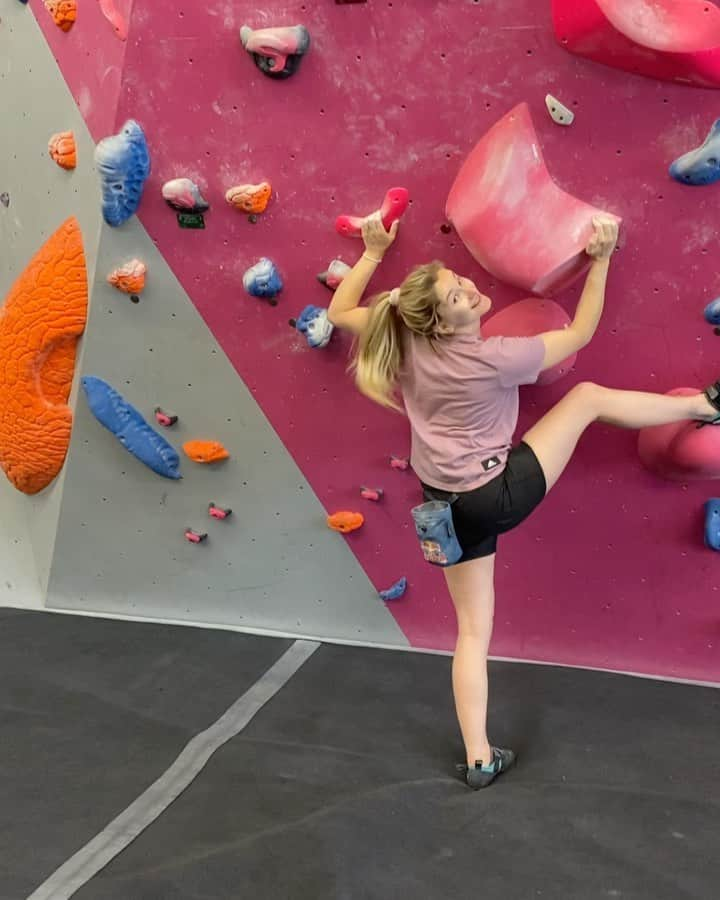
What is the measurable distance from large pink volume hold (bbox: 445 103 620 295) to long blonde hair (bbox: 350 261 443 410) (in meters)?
0.13

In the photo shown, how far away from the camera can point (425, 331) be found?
1.58 meters

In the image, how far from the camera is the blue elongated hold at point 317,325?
1949 mm

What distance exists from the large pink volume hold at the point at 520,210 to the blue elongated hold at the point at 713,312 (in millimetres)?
260

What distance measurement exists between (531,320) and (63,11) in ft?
4.02

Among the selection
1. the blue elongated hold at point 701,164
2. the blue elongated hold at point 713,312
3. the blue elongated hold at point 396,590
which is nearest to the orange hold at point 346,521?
the blue elongated hold at point 396,590

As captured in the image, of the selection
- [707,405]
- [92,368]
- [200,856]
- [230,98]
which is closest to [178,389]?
[92,368]

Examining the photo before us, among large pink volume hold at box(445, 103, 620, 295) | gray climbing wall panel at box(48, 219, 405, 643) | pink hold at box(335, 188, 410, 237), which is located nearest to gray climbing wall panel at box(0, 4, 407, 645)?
gray climbing wall panel at box(48, 219, 405, 643)

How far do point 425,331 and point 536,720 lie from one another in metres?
0.91

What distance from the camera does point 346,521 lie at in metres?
2.13

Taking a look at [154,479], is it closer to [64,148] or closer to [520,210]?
[64,148]

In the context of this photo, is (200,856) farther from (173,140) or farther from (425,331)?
(173,140)

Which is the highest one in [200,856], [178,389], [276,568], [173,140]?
[173,140]

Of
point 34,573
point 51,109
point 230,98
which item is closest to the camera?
point 230,98

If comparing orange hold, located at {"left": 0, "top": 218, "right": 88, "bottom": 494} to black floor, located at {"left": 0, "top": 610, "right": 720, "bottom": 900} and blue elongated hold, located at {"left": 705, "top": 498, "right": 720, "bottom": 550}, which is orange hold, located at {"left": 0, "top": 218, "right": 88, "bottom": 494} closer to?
black floor, located at {"left": 0, "top": 610, "right": 720, "bottom": 900}
